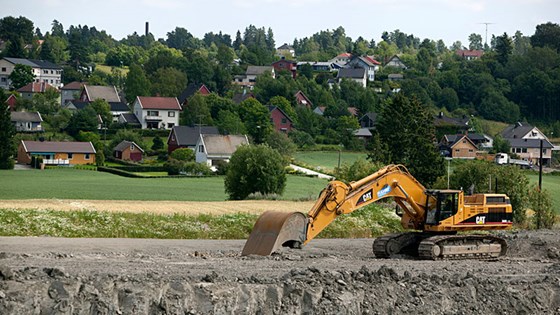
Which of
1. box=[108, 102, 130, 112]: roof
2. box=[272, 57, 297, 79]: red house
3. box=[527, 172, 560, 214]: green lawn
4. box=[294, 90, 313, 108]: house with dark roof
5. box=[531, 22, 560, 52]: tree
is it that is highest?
box=[531, 22, 560, 52]: tree

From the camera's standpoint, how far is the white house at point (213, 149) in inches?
2997

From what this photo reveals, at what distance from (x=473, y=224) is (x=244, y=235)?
1032cm

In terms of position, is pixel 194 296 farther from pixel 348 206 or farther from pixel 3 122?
pixel 3 122

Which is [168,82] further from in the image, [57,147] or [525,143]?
[57,147]

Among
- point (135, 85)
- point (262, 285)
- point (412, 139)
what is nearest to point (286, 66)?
point (135, 85)

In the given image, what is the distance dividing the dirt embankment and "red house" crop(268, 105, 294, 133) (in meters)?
73.7

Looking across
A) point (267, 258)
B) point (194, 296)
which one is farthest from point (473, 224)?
point (194, 296)

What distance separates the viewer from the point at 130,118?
104375 mm

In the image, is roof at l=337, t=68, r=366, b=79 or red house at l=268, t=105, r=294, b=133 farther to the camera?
roof at l=337, t=68, r=366, b=79

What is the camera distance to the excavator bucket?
87.6 ft

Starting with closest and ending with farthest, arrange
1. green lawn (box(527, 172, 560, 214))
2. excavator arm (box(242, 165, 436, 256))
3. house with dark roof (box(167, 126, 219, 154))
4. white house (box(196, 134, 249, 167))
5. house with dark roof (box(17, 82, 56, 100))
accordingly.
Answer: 1. excavator arm (box(242, 165, 436, 256))
2. green lawn (box(527, 172, 560, 214))
3. white house (box(196, 134, 249, 167))
4. house with dark roof (box(167, 126, 219, 154))
5. house with dark roof (box(17, 82, 56, 100))

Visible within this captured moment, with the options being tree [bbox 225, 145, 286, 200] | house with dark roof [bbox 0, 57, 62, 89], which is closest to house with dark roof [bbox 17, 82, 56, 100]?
house with dark roof [bbox 0, 57, 62, 89]

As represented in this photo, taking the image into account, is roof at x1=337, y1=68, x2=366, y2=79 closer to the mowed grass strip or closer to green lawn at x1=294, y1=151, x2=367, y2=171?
green lawn at x1=294, y1=151, x2=367, y2=171

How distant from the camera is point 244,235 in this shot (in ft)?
124
